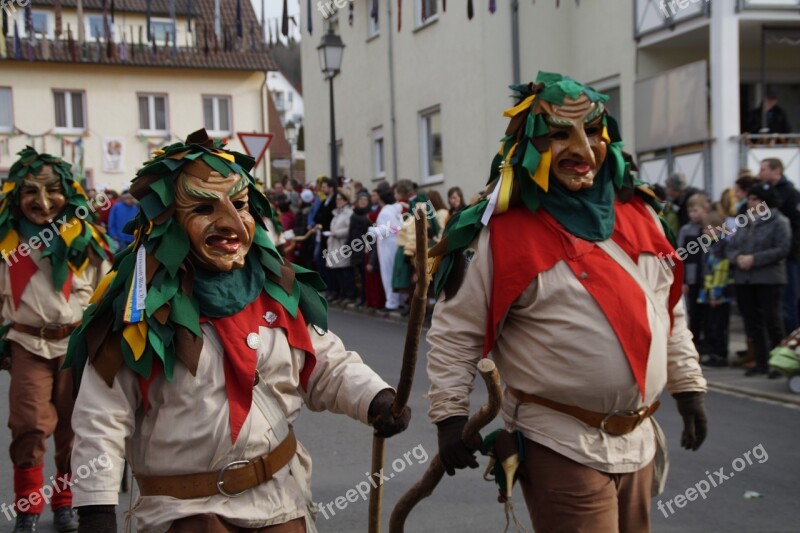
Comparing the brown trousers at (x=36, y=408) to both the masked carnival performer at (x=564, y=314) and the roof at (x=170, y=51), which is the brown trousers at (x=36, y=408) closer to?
the masked carnival performer at (x=564, y=314)

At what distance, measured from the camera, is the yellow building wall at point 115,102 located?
111ft

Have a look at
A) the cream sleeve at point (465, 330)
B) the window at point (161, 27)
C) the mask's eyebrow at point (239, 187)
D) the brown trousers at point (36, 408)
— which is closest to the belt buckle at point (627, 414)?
the cream sleeve at point (465, 330)

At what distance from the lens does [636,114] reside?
16.9 meters

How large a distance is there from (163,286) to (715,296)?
8.07 metres

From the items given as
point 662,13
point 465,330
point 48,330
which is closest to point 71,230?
point 48,330

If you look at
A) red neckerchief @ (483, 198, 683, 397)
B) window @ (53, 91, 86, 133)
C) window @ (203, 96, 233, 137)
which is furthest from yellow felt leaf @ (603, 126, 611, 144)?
window @ (203, 96, 233, 137)

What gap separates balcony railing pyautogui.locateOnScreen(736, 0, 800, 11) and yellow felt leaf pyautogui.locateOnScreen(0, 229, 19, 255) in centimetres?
1138

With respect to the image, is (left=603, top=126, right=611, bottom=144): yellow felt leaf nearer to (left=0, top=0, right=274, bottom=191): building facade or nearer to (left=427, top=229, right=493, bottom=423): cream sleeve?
(left=427, top=229, right=493, bottom=423): cream sleeve

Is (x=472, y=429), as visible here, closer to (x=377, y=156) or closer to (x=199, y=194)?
(x=199, y=194)

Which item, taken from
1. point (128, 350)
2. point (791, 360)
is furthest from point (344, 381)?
point (791, 360)

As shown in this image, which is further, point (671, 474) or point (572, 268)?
point (671, 474)

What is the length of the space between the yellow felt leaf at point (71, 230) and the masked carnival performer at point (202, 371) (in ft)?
8.50

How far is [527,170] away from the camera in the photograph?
368 centimetres

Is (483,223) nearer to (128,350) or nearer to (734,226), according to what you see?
(128,350)
